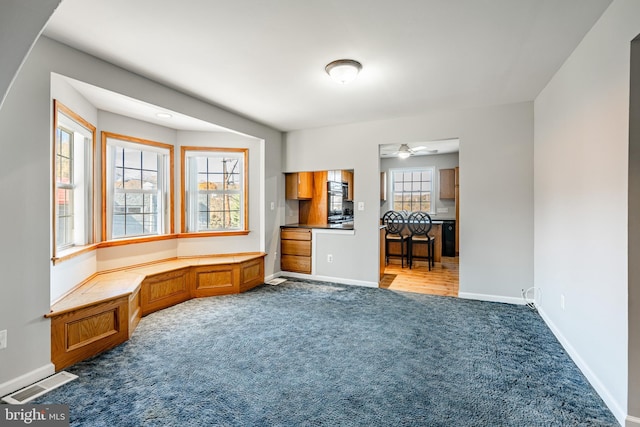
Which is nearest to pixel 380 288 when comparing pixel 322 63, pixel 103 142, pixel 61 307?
pixel 322 63

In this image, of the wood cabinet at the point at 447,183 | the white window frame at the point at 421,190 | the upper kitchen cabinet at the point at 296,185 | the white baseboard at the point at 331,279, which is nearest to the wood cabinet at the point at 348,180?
the white window frame at the point at 421,190

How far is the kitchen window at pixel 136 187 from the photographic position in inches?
148

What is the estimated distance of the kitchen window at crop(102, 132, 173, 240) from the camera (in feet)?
12.4

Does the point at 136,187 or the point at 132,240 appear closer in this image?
the point at 132,240

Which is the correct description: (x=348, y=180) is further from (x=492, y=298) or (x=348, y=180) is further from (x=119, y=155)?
(x=119, y=155)

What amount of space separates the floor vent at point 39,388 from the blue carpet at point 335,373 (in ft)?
0.22

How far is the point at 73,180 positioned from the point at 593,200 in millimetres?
4483

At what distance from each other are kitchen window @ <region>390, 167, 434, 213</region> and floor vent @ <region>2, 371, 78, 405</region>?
7.25 metres

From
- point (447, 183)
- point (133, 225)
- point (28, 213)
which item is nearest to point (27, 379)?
point (28, 213)

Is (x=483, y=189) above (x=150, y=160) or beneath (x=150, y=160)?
beneath

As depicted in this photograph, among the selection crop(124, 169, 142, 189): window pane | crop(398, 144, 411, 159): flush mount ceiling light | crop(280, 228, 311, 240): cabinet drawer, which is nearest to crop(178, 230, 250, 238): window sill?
crop(280, 228, 311, 240): cabinet drawer

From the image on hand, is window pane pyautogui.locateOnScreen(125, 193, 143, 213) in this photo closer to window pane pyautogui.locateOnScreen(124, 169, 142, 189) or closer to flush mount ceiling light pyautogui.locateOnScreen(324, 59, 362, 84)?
window pane pyautogui.locateOnScreen(124, 169, 142, 189)

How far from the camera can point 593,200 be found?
2127 millimetres

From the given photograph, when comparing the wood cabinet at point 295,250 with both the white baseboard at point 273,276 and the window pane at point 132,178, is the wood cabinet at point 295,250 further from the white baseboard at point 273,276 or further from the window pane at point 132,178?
the window pane at point 132,178
